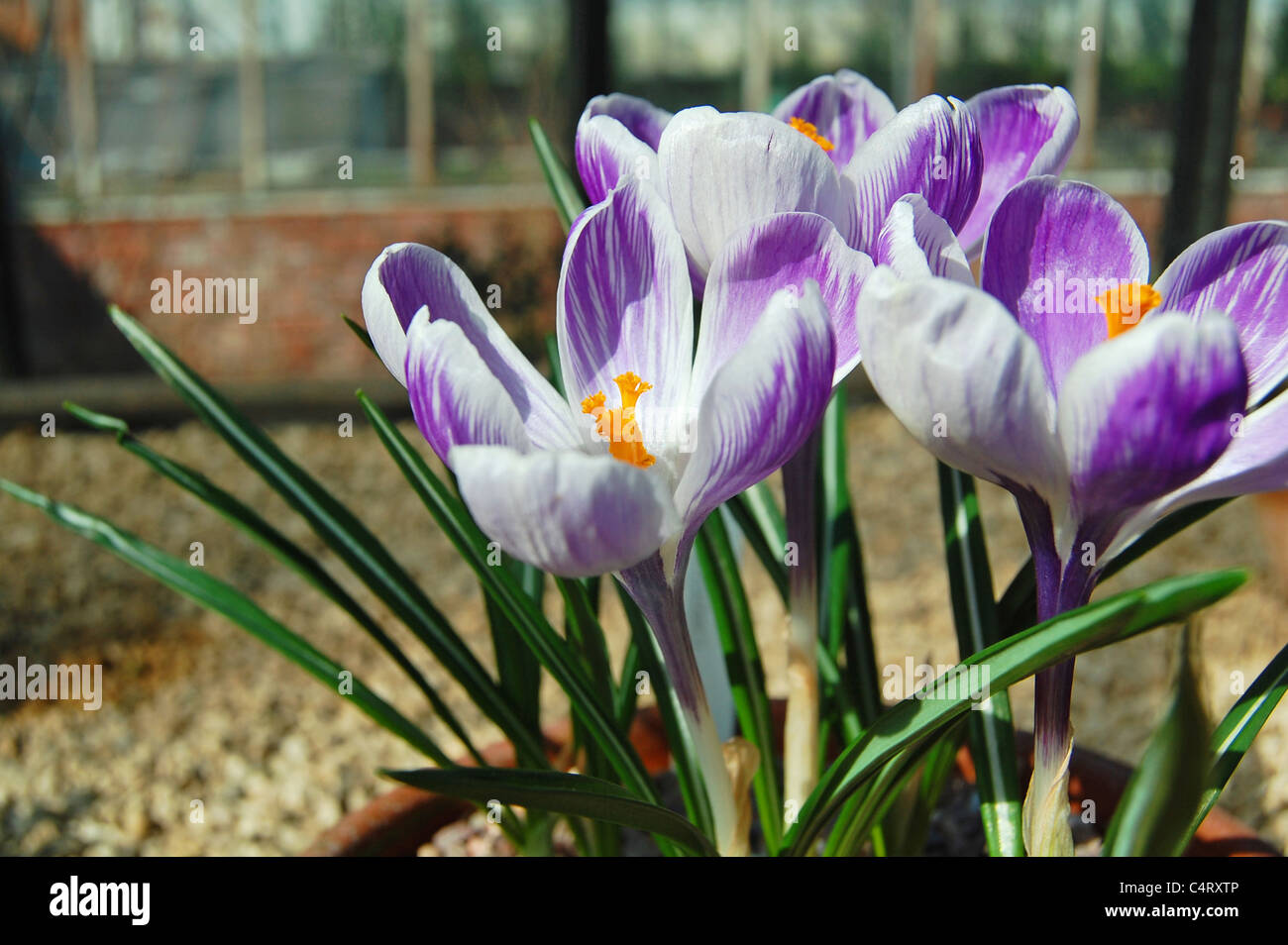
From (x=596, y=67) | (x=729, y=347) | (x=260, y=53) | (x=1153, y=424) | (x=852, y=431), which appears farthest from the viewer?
(x=260, y=53)

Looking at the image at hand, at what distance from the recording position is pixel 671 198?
1.57 ft

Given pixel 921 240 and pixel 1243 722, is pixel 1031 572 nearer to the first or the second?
pixel 1243 722

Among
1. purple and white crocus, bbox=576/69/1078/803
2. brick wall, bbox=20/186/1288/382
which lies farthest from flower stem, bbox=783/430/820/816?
brick wall, bbox=20/186/1288/382

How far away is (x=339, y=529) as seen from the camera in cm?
65

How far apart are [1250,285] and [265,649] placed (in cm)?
155

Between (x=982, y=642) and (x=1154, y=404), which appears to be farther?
(x=982, y=642)

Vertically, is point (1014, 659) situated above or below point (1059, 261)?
below

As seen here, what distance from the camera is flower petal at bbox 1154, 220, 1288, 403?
42 cm

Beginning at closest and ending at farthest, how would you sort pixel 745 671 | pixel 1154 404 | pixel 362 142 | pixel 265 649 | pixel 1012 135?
1. pixel 1154 404
2. pixel 1012 135
3. pixel 745 671
4. pixel 265 649
5. pixel 362 142

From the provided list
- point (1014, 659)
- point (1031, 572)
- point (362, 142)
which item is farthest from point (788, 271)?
point (362, 142)

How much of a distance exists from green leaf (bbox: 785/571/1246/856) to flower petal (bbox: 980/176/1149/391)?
0.35ft

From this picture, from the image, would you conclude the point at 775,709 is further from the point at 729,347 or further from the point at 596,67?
the point at 596,67

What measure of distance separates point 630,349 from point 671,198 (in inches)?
2.6

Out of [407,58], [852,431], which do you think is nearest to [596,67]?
[407,58]
